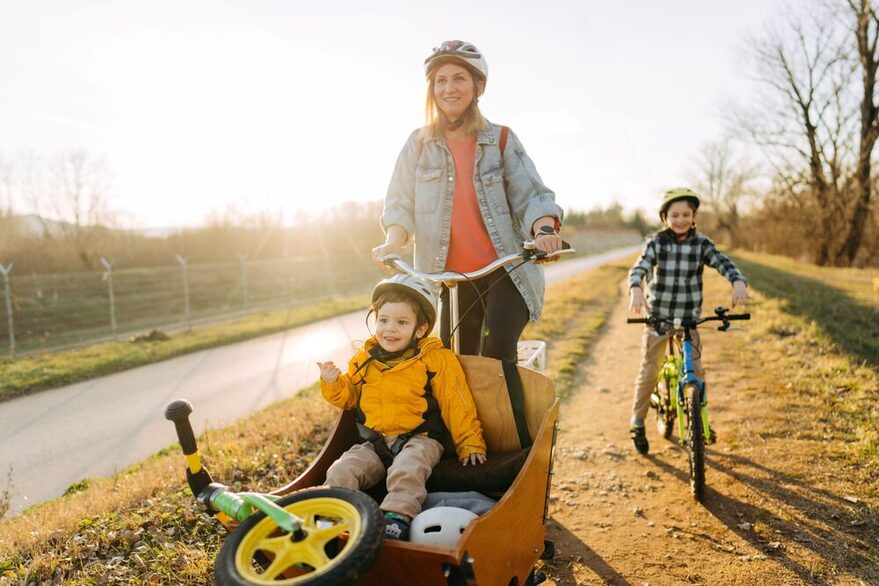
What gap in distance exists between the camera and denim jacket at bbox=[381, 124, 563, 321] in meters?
2.96

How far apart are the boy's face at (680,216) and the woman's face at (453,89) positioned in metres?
1.88

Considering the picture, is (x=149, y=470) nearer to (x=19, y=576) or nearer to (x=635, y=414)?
(x=19, y=576)

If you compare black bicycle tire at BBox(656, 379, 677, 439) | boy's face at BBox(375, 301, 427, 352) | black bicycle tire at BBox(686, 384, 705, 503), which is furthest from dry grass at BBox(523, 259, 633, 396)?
boy's face at BBox(375, 301, 427, 352)

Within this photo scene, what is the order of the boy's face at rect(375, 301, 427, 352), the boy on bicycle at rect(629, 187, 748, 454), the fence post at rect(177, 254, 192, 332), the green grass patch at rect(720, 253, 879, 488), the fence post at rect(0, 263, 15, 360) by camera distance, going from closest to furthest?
the boy's face at rect(375, 301, 427, 352) < the boy on bicycle at rect(629, 187, 748, 454) < the green grass patch at rect(720, 253, 879, 488) < the fence post at rect(0, 263, 15, 360) < the fence post at rect(177, 254, 192, 332)

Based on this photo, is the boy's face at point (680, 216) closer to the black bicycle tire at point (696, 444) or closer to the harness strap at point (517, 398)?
the black bicycle tire at point (696, 444)

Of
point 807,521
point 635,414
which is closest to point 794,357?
point 635,414

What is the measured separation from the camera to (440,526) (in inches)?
77.4

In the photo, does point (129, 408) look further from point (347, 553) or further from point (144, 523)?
point (347, 553)

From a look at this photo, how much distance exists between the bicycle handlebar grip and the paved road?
Result: 3.37 meters

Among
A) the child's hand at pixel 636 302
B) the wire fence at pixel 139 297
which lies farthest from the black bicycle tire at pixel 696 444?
the wire fence at pixel 139 297

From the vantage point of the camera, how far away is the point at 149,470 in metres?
4.32

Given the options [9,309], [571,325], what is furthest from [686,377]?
[9,309]

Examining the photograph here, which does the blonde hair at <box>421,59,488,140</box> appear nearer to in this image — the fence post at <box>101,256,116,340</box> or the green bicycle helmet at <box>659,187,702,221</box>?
the green bicycle helmet at <box>659,187,702,221</box>

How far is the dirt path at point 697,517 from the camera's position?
2.92 metres
